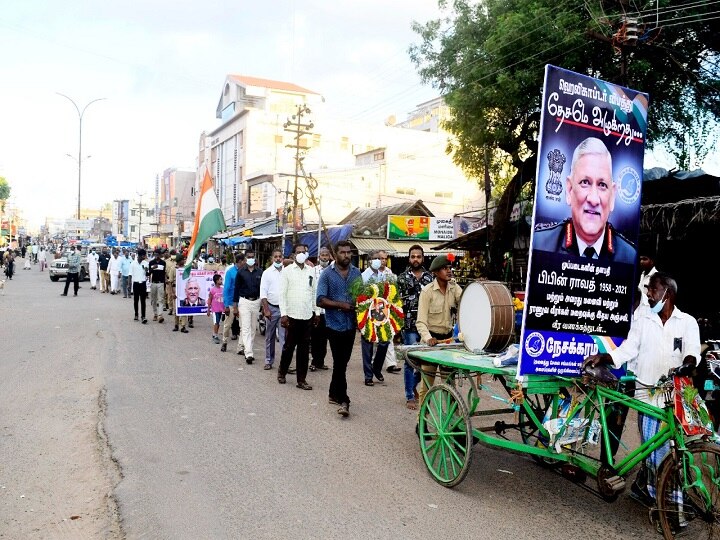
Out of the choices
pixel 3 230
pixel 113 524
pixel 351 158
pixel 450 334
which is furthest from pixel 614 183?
pixel 3 230

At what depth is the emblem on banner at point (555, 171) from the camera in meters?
4.71

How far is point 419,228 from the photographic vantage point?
2316cm

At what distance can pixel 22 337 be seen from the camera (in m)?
13.3

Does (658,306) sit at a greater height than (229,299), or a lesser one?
greater

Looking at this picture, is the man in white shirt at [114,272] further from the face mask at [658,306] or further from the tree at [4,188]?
the tree at [4,188]

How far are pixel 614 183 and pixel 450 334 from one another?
3033 mm

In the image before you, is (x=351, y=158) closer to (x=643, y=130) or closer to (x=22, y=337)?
(x=22, y=337)

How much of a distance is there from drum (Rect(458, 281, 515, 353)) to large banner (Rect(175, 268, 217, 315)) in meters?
10.9

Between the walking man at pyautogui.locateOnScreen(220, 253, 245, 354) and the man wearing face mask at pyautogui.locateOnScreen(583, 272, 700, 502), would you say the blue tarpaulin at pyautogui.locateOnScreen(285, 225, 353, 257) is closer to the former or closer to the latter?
the walking man at pyautogui.locateOnScreen(220, 253, 245, 354)

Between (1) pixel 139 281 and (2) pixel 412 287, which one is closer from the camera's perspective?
(2) pixel 412 287

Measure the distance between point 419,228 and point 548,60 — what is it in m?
8.42

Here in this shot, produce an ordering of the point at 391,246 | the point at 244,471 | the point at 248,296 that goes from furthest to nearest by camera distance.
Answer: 1. the point at 391,246
2. the point at 248,296
3. the point at 244,471

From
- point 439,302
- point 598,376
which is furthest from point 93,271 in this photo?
point 598,376

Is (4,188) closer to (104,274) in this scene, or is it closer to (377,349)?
(104,274)
